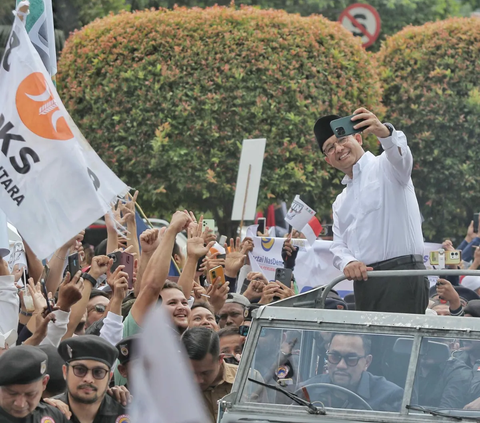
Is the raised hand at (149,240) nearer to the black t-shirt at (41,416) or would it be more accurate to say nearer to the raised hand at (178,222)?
the raised hand at (178,222)

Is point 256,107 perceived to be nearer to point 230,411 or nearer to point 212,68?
point 212,68

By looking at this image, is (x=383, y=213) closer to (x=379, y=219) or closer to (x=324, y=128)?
(x=379, y=219)

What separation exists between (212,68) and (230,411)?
12.8 metres

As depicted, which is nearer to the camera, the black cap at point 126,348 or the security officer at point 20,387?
the security officer at point 20,387

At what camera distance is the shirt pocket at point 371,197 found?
570 centimetres

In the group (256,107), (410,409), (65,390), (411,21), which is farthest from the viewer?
(411,21)

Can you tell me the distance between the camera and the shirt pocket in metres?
5.70

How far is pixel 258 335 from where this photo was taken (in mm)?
4699

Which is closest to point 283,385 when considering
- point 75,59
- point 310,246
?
point 310,246

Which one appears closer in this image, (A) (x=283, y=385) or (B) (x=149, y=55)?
(A) (x=283, y=385)

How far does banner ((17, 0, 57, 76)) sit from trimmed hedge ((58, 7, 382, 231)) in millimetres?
8829

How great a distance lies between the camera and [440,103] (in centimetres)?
1986

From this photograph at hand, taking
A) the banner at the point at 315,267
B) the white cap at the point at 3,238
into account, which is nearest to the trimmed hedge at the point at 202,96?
the banner at the point at 315,267

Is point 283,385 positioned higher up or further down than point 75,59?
higher up
